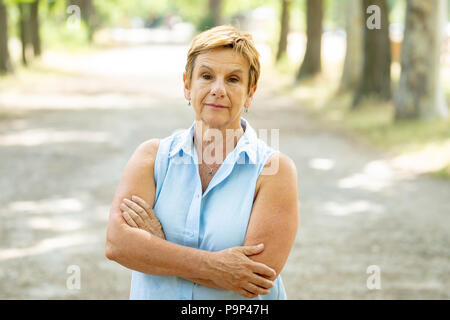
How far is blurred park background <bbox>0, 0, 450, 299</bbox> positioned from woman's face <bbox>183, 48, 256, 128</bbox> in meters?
0.50

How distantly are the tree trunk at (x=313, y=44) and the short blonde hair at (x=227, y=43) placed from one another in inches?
821

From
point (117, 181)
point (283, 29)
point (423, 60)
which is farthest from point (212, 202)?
point (283, 29)

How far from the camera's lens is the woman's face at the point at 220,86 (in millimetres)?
2498

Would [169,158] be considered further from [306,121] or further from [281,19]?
[281,19]

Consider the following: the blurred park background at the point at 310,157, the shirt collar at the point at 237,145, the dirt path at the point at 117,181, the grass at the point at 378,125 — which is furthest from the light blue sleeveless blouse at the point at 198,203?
the grass at the point at 378,125

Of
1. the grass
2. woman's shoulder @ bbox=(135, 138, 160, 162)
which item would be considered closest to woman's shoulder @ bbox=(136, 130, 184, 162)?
woman's shoulder @ bbox=(135, 138, 160, 162)

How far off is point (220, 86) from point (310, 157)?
886 cm

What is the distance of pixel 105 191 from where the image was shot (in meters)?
8.67

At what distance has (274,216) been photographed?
2492 mm

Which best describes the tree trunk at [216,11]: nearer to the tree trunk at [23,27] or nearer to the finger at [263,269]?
the tree trunk at [23,27]

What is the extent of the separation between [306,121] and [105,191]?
8.24 metres

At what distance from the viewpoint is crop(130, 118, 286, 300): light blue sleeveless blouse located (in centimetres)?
250

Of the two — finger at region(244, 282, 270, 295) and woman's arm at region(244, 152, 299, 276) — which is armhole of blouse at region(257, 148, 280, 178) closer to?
woman's arm at region(244, 152, 299, 276)

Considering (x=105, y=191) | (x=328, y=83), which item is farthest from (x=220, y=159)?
(x=328, y=83)
